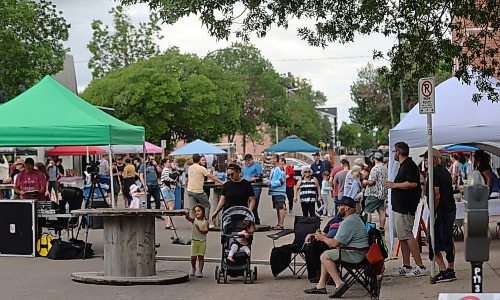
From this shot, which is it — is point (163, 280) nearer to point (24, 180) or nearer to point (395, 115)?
point (24, 180)

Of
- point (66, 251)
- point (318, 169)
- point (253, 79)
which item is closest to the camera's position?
point (66, 251)

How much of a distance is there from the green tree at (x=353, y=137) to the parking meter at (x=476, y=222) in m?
158

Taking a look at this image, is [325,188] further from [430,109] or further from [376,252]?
[376,252]

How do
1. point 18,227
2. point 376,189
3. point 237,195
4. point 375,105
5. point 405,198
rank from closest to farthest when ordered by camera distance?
point 405,198 < point 237,195 < point 18,227 < point 376,189 < point 375,105

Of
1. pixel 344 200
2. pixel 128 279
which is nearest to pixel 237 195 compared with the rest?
pixel 128 279

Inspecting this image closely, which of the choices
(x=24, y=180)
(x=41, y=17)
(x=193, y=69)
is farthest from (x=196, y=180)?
(x=193, y=69)

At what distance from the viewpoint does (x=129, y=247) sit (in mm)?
Result: 13117

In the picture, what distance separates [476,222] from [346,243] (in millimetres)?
5050

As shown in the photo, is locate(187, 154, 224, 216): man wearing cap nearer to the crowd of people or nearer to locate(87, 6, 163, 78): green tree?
the crowd of people

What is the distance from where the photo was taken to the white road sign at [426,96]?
1252 centimetres

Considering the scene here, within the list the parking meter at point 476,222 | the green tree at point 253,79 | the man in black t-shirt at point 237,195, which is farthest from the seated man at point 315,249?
the green tree at point 253,79

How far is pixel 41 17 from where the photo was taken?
4188 cm

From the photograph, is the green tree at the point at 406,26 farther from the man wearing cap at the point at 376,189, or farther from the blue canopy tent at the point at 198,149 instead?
the blue canopy tent at the point at 198,149

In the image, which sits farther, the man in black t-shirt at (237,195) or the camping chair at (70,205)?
the camping chair at (70,205)
